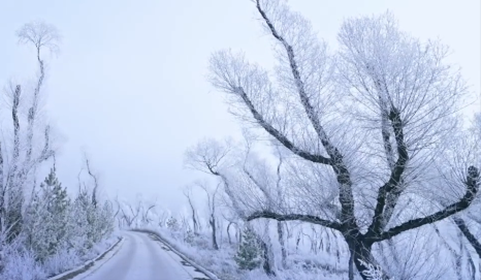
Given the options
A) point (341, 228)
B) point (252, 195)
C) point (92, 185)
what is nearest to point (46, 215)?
point (252, 195)

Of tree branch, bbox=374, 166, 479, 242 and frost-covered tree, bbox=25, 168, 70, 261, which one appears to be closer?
tree branch, bbox=374, 166, 479, 242

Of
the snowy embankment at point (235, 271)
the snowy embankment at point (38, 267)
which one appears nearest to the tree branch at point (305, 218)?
the snowy embankment at point (235, 271)

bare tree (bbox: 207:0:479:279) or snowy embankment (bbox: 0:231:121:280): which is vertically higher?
bare tree (bbox: 207:0:479:279)

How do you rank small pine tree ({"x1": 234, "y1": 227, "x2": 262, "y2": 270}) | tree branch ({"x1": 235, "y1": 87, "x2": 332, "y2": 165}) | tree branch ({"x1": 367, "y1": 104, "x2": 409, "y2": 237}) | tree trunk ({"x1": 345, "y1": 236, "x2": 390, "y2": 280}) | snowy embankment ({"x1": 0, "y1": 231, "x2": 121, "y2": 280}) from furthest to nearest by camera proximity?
small pine tree ({"x1": 234, "y1": 227, "x2": 262, "y2": 270}), snowy embankment ({"x1": 0, "y1": 231, "x2": 121, "y2": 280}), tree branch ({"x1": 235, "y1": 87, "x2": 332, "y2": 165}), tree trunk ({"x1": 345, "y1": 236, "x2": 390, "y2": 280}), tree branch ({"x1": 367, "y1": 104, "x2": 409, "y2": 237})

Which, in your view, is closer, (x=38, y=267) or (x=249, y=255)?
(x=38, y=267)

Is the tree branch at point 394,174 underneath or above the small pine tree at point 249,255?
above

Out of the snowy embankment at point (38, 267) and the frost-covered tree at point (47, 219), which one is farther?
the frost-covered tree at point (47, 219)

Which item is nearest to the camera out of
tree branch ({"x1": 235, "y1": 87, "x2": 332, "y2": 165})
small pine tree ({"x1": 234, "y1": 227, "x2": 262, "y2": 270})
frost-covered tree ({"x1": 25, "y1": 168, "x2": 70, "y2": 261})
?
tree branch ({"x1": 235, "y1": 87, "x2": 332, "y2": 165})

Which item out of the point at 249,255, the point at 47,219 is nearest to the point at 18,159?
the point at 47,219

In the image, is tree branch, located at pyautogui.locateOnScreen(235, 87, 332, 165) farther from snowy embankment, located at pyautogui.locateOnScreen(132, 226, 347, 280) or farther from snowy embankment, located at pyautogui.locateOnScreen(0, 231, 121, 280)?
snowy embankment, located at pyautogui.locateOnScreen(0, 231, 121, 280)

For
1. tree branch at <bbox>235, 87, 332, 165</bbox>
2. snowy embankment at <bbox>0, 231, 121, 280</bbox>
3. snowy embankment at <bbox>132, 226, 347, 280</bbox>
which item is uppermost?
tree branch at <bbox>235, 87, 332, 165</bbox>

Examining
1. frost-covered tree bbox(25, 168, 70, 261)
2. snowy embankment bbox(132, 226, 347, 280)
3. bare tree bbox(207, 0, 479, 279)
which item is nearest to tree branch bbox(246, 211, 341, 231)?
bare tree bbox(207, 0, 479, 279)

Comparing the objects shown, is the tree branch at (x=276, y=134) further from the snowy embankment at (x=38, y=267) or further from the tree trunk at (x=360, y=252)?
the snowy embankment at (x=38, y=267)

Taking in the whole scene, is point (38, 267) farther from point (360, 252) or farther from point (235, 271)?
point (360, 252)
